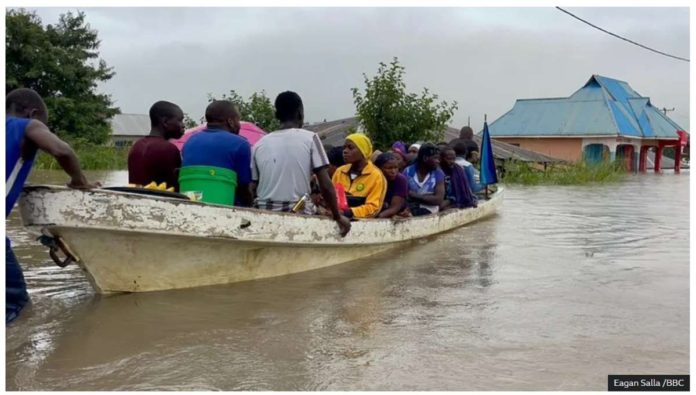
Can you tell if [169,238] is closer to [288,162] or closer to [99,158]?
[288,162]

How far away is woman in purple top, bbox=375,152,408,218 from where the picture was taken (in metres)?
6.82

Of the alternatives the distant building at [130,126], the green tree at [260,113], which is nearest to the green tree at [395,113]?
the green tree at [260,113]

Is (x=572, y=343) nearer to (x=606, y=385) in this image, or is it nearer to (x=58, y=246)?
(x=606, y=385)

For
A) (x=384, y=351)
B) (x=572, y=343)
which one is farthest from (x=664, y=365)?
(x=384, y=351)

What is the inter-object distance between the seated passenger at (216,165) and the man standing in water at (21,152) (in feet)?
3.46

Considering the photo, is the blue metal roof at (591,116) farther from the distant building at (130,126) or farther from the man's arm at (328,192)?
the distant building at (130,126)

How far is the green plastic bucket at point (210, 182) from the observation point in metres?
4.96

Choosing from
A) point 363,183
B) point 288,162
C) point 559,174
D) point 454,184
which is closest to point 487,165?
point 454,184

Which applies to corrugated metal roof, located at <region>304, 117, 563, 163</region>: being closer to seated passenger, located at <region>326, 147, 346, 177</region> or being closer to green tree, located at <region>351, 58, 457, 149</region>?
green tree, located at <region>351, 58, 457, 149</region>

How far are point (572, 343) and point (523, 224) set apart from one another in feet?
21.3

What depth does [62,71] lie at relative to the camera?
93.3ft

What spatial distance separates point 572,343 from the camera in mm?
3830

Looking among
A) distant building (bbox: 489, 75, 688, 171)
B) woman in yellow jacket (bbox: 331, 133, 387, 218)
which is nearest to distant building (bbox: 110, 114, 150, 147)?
distant building (bbox: 489, 75, 688, 171)

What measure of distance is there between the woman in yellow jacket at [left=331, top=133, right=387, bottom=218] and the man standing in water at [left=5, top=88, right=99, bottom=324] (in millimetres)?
2959
